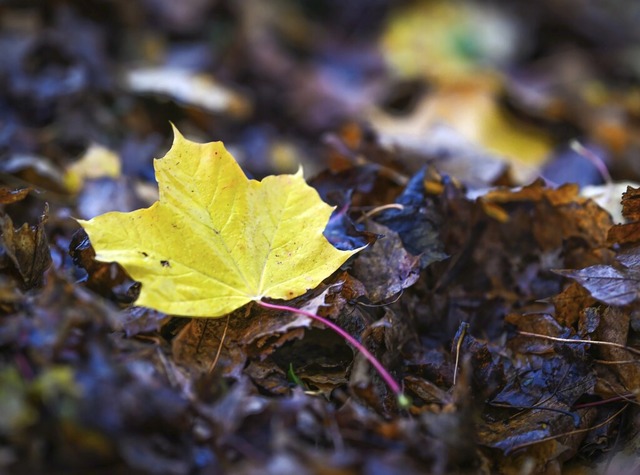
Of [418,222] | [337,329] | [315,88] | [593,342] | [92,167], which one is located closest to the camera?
[337,329]

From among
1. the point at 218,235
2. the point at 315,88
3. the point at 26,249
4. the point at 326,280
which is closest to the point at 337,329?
the point at 326,280

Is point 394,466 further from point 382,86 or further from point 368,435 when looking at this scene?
point 382,86

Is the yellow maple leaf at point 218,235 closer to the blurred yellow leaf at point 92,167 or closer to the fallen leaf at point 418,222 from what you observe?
the fallen leaf at point 418,222

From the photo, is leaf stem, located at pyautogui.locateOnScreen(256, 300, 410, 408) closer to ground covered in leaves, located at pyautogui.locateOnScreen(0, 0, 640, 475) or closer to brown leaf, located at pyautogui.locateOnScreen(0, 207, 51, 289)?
ground covered in leaves, located at pyautogui.locateOnScreen(0, 0, 640, 475)

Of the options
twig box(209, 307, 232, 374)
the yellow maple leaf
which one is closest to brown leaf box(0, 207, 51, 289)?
the yellow maple leaf

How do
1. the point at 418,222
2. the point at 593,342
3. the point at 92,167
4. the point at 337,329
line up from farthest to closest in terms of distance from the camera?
the point at 92,167
the point at 418,222
the point at 593,342
the point at 337,329

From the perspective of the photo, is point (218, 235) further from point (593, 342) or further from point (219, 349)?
point (593, 342)
